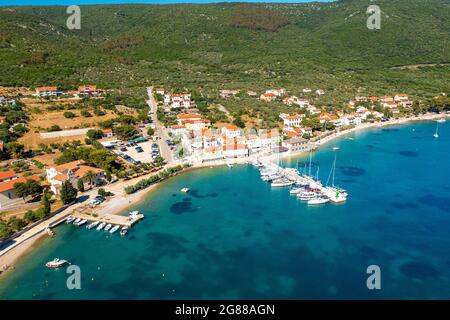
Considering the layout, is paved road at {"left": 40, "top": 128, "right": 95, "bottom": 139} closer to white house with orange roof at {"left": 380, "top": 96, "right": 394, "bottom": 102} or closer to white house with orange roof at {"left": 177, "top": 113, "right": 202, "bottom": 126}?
white house with orange roof at {"left": 177, "top": 113, "right": 202, "bottom": 126}

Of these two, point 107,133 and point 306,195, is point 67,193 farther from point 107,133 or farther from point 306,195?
point 306,195

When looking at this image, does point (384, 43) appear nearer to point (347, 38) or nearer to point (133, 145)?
point (347, 38)

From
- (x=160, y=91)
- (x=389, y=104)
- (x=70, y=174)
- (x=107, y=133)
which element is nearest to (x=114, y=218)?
(x=70, y=174)

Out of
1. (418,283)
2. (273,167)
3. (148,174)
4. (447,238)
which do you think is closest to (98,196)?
(148,174)

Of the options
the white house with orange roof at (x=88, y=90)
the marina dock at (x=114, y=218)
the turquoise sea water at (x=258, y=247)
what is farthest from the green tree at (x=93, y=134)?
the white house with orange roof at (x=88, y=90)

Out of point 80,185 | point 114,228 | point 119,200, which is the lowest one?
point 114,228

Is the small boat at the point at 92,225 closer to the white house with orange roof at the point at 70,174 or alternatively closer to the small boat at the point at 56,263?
the small boat at the point at 56,263
